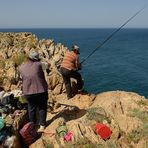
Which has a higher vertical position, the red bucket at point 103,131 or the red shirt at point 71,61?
the red shirt at point 71,61

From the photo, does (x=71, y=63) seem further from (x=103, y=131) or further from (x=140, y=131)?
(x=140, y=131)

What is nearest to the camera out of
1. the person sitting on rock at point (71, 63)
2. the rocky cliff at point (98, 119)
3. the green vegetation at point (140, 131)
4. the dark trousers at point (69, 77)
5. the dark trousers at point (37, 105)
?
the rocky cliff at point (98, 119)

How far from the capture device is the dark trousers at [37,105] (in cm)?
1143

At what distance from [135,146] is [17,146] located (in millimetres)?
3911

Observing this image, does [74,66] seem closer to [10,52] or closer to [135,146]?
[135,146]

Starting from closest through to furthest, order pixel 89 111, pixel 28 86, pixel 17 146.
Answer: pixel 17 146 < pixel 28 86 < pixel 89 111

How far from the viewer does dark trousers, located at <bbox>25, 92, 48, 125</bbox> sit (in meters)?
11.4

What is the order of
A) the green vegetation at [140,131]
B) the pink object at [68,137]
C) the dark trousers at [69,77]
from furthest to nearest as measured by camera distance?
the dark trousers at [69,77] → the green vegetation at [140,131] → the pink object at [68,137]

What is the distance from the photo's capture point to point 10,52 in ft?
115

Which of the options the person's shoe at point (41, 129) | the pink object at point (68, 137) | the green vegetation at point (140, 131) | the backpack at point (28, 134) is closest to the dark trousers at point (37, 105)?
the person's shoe at point (41, 129)

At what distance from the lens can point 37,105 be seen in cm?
1170

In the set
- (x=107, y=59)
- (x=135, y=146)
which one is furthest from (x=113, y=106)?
(x=107, y=59)

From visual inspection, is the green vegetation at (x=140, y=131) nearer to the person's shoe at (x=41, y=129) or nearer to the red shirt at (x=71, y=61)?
the person's shoe at (x=41, y=129)

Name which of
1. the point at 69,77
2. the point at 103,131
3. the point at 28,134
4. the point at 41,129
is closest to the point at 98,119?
the point at 103,131
